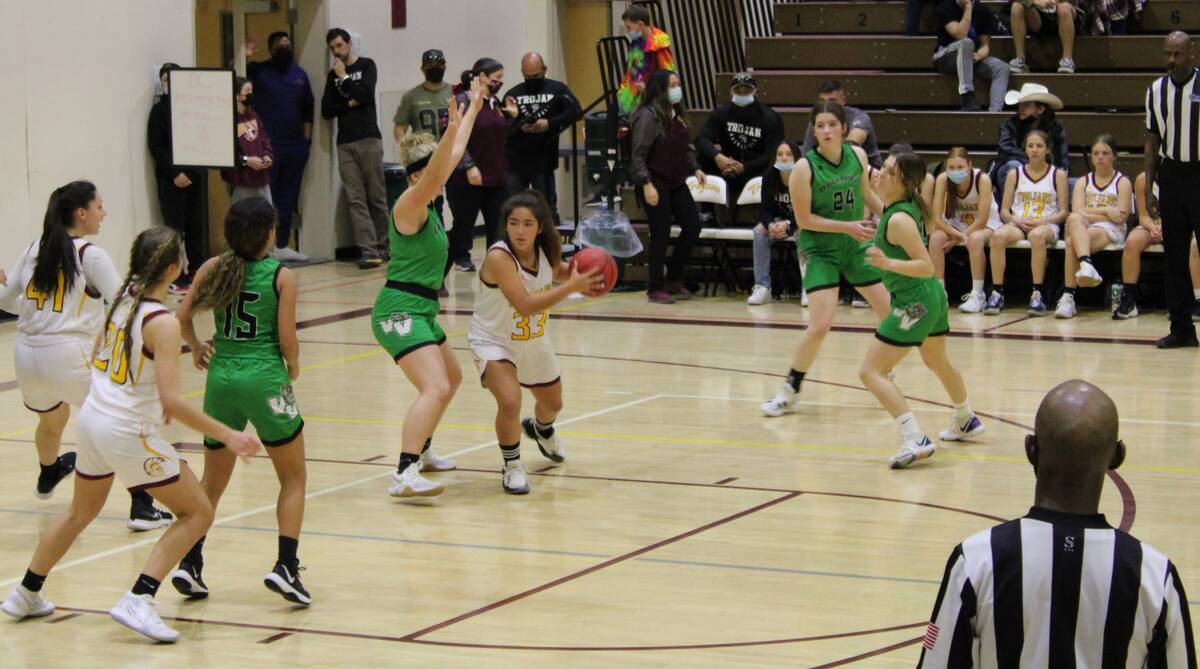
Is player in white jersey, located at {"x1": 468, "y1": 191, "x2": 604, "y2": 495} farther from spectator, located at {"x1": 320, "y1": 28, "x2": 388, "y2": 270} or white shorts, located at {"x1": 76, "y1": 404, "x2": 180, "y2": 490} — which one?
spectator, located at {"x1": 320, "y1": 28, "x2": 388, "y2": 270}

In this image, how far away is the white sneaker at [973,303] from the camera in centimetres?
1266

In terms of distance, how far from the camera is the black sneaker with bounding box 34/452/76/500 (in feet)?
22.9

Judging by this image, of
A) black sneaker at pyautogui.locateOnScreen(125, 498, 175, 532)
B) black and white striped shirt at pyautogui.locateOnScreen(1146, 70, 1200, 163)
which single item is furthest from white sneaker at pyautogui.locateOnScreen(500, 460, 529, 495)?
black and white striped shirt at pyautogui.locateOnScreen(1146, 70, 1200, 163)

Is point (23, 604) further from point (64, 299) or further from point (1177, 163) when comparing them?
point (1177, 163)

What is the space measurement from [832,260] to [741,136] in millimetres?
5421

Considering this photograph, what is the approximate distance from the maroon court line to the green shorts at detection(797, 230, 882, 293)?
6.20ft

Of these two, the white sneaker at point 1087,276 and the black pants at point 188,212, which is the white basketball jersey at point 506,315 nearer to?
the white sneaker at point 1087,276

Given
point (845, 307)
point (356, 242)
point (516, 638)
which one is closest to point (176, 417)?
point (516, 638)

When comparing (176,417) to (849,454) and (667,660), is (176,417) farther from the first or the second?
(849,454)

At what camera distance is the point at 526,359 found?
7.29 meters

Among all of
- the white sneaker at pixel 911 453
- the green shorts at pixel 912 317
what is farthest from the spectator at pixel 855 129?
the white sneaker at pixel 911 453

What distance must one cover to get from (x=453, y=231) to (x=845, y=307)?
10.9ft

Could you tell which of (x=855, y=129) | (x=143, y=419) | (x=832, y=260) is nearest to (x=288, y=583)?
(x=143, y=419)

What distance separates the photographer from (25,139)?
1308cm
